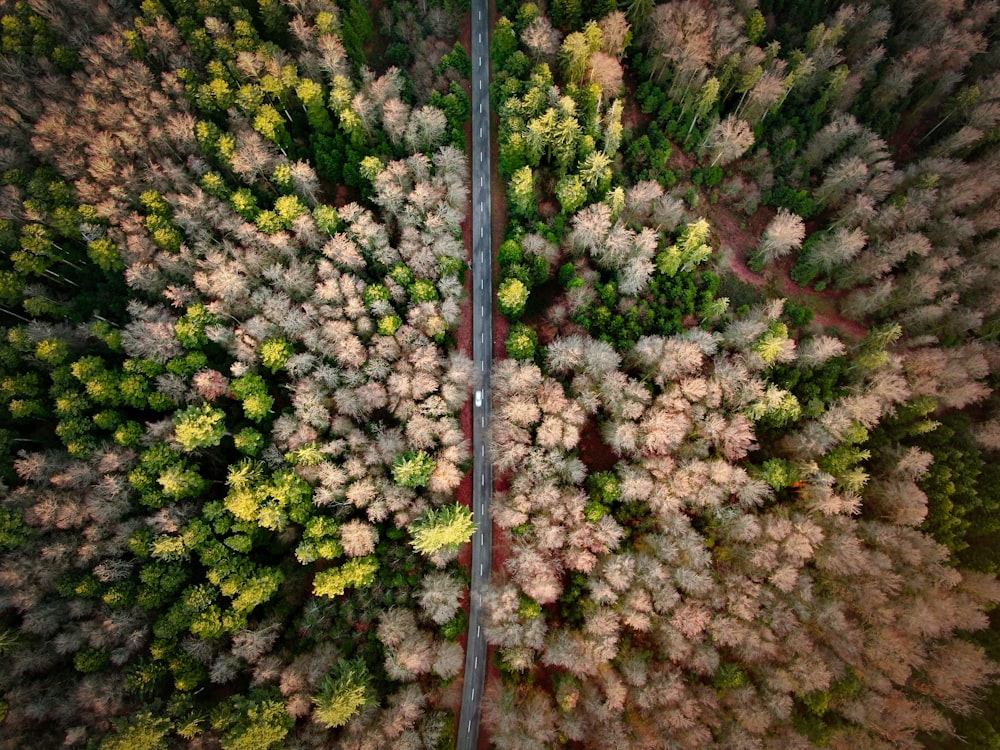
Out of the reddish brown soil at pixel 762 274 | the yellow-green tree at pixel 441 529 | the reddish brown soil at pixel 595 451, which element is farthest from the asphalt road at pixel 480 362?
the reddish brown soil at pixel 762 274

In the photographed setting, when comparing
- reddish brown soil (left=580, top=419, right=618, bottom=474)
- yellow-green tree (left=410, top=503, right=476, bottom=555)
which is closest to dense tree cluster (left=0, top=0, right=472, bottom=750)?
yellow-green tree (left=410, top=503, right=476, bottom=555)

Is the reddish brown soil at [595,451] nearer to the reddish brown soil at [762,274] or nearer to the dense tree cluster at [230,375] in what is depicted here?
the dense tree cluster at [230,375]

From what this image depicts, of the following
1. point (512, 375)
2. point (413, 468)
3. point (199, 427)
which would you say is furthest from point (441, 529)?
point (199, 427)

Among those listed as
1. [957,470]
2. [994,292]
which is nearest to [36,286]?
[957,470]

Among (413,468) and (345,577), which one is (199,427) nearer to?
(345,577)

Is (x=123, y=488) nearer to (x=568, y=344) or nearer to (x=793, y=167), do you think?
(x=568, y=344)

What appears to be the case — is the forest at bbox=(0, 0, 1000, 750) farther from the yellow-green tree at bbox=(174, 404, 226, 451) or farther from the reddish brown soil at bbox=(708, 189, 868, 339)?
the reddish brown soil at bbox=(708, 189, 868, 339)
